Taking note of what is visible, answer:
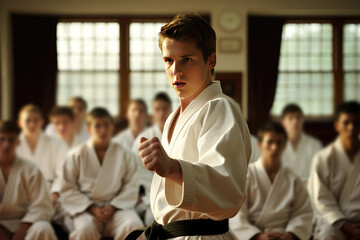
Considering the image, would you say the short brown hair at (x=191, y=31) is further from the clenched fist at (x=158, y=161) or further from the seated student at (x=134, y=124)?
the seated student at (x=134, y=124)

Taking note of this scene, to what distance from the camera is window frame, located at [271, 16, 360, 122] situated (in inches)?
317

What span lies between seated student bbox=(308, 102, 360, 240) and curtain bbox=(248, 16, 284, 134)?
4156 millimetres

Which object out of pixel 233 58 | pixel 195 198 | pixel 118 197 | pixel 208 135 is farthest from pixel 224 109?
pixel 233 58

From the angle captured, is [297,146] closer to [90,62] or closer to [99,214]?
[99,214]

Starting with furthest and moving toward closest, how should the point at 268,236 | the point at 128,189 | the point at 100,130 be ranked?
the point at 100,130
the point at 128,189
the point at 268,236

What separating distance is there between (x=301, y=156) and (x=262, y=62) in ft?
9.35

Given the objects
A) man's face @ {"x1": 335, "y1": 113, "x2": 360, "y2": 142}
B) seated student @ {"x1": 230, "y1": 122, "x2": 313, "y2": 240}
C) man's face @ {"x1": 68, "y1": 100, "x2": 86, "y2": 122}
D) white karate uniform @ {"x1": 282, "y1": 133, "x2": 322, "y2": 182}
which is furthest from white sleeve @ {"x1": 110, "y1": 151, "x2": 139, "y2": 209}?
white karate uniform @ {"x1": 282, "y1": 133, "x2": 322, "y2": 182}

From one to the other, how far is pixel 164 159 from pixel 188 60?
35 cm

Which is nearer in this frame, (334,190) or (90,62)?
(334,190)

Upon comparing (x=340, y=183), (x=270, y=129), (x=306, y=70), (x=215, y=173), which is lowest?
(x=340, y=183)

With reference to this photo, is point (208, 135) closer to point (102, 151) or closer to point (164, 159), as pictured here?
point (164, 159)

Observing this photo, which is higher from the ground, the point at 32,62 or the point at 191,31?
the point at 32,62

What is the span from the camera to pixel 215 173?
3.30 ft

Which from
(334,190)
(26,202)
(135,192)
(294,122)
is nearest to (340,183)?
(334,190)
